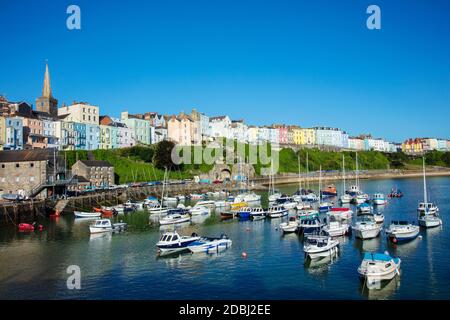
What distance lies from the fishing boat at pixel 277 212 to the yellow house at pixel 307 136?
121m

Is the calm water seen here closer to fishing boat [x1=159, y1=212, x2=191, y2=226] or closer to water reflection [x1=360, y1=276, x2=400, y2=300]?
water reflection [x1=360, y1=276, x2=400, y2=300]

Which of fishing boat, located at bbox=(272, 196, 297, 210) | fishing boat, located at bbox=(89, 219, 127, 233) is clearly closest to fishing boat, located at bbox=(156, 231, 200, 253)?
fishing boat, located at bbox=(89, 219, 127, 233)

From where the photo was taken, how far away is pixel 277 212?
44344 millimetres

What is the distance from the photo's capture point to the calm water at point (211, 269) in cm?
2031

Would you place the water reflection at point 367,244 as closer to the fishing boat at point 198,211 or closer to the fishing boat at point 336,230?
the fishing boat at point 336,230

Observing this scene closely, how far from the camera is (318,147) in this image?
14712 centimetres

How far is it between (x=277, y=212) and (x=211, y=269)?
20836 mm

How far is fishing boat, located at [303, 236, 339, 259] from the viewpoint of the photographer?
25688 mm

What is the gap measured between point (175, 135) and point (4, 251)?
263ft

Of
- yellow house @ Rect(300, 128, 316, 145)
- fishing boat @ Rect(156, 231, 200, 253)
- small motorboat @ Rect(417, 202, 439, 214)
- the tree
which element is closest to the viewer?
fishing boat @ Rect(156, 231, 200, 253)

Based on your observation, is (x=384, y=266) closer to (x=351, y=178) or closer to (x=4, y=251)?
(x=4, y=251)

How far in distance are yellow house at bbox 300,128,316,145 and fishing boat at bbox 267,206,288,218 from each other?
12123 cm

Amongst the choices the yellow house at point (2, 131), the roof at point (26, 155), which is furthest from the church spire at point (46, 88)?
the roof at point (26, 155)

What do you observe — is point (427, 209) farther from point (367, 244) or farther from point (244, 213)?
point (244, 213)
